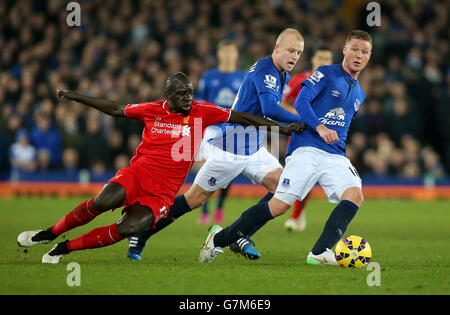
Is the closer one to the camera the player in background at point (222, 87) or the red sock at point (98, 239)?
the red sock at point (98, 239)

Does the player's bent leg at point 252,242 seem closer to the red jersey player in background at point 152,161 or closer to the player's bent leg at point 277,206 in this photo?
the player's bent leg at point 277,206

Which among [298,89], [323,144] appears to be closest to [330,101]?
[323,144]

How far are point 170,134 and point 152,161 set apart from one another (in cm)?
32

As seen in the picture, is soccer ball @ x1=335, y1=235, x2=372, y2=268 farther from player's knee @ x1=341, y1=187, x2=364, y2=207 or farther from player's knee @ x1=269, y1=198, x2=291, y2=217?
player's knee @ x1=269, y1=198, x2=291, y2=217

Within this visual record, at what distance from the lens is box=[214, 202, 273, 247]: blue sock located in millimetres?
7020

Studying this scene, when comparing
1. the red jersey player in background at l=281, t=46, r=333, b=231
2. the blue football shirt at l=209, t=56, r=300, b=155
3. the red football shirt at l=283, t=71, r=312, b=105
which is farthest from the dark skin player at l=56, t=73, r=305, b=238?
the red football shirt at l=283, t=71, r=312, b=105

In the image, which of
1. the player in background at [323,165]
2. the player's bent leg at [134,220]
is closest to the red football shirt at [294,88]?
the player in background at [323,165]

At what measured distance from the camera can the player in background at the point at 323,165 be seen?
22.7 ft

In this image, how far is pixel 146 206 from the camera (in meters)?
6.85

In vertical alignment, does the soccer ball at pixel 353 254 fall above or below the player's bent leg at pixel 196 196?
below

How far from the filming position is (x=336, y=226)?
684 cm

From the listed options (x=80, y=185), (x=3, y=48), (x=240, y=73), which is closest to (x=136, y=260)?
(x=240, y=73)

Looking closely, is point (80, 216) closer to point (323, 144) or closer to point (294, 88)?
point (323, 144)
